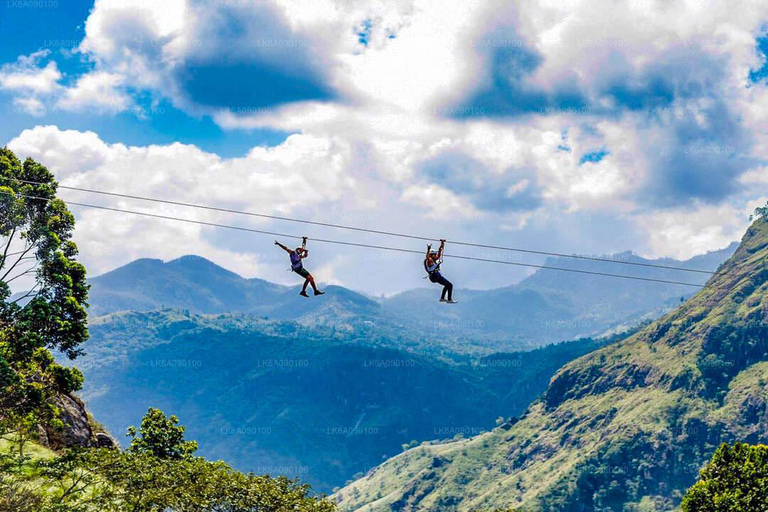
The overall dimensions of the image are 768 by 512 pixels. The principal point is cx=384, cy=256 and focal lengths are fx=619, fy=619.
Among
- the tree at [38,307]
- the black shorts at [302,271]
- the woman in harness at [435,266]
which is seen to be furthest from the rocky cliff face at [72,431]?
the woman in harness at [435,266]

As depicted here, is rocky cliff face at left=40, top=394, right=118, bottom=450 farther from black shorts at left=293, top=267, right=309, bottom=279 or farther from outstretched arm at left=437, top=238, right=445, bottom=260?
outstretched arm at left=437, top=238, right=445, bottom=260

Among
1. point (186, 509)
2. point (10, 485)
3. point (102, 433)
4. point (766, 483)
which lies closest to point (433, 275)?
point (186, 509)

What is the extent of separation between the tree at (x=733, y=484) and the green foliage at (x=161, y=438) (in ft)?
186

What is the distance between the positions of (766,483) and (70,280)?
247 feet

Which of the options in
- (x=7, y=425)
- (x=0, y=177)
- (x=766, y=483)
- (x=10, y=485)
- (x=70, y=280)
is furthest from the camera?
(x=766, y=483)

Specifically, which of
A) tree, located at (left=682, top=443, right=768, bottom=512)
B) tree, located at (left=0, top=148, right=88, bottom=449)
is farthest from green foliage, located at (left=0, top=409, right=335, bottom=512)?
tree, located at (left=682, top=443, right=768, bottom=512)

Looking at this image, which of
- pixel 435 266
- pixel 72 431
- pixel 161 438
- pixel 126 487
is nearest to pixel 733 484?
pixel 435 266

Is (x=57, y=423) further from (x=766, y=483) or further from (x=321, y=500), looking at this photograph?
(x=766, y=483)

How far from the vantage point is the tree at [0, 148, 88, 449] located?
4109 centimetres

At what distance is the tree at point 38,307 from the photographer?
41.1 m

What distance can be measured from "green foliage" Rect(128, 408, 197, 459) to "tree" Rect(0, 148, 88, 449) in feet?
50.9

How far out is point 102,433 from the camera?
57844 millimetres

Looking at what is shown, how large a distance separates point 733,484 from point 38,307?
74.6 meters

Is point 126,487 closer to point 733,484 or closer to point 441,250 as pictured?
point 441,250
